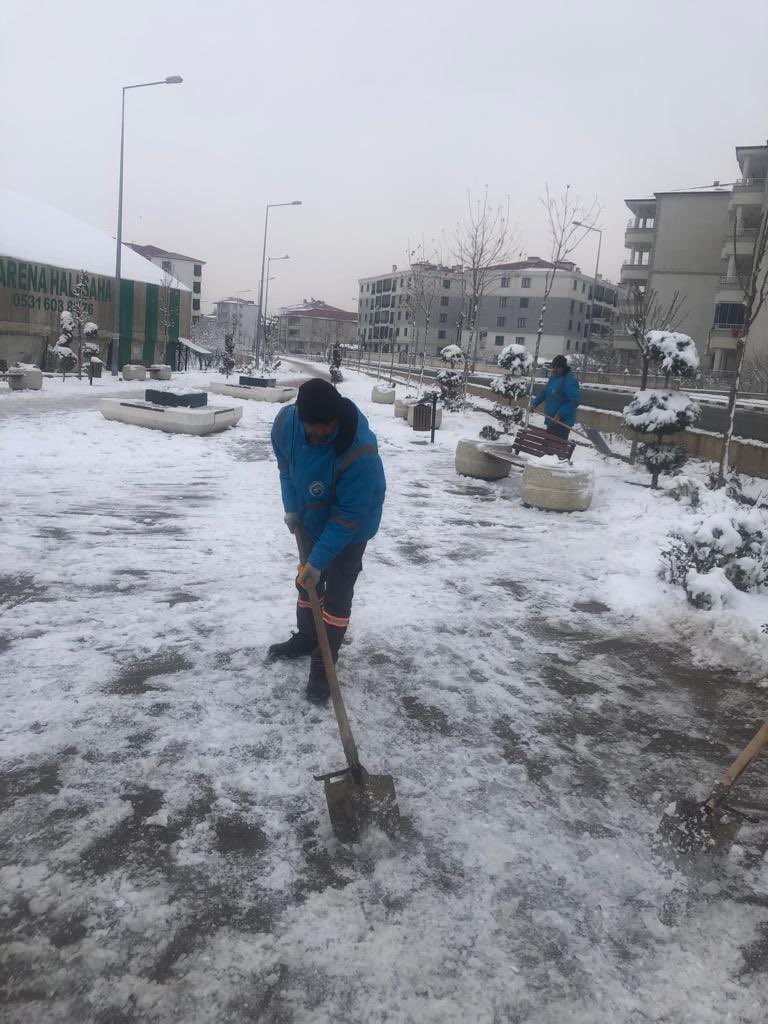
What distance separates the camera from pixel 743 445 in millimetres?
10727

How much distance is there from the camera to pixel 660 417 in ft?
32.5

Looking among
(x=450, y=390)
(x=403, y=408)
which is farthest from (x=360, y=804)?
(x=450, y=390)

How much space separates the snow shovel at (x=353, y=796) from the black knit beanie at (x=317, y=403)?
79cm

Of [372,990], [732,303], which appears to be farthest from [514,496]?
[732,303]

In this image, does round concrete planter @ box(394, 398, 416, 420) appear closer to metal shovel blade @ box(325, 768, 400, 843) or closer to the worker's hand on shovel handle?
the worker's hand on shovel handle

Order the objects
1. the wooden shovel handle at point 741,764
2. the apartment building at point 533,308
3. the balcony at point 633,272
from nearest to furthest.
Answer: the wooden shovel handle at point 741,764
the balcony at point 633,272
the apartment building at point 533,308

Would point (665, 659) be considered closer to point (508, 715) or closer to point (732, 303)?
point (508, 715)

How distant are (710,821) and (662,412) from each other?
8.17 meters

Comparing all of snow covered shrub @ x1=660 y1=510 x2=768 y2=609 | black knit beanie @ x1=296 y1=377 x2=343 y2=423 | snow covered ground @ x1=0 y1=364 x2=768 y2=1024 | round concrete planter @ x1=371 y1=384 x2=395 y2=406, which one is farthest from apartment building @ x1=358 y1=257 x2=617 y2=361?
→ black knit beanie @ x1=296 y1=377 x2=343 y2=423

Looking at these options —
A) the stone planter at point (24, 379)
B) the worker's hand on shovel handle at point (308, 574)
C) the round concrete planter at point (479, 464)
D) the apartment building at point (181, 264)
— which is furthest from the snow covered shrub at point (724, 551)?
the apartment building at point (181, 264)

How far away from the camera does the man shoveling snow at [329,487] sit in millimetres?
3084

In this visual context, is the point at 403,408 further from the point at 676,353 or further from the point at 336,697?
the point at 336,697

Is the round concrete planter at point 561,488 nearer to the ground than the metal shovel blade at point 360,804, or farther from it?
farther from it

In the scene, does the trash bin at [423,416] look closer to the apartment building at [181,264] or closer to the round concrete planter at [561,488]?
the round concrete planter at [561,488]
